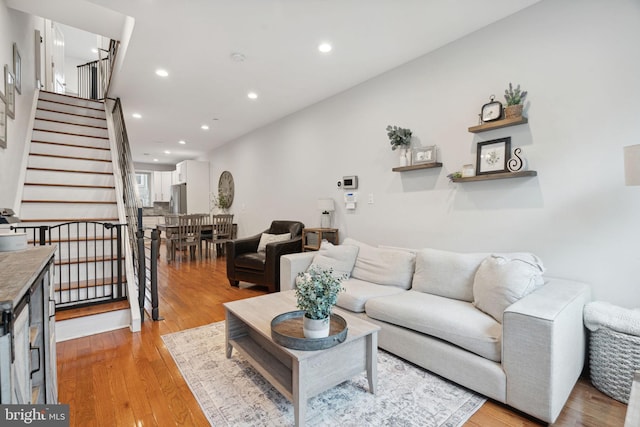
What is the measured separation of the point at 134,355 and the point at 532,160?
3.53 m

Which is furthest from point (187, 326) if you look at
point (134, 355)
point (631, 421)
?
point (631, 421)

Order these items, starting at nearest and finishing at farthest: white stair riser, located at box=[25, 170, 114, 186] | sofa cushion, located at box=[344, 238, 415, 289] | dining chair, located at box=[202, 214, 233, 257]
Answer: sofa cushion, located at box=[344, 238, 415, 289] < white stair riser, located at box=[25, 170, 114, 186] < dining chair, located at box=[202, 214, 233, 257]

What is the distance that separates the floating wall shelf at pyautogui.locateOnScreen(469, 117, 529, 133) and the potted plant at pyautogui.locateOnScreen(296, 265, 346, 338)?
192 centimetres

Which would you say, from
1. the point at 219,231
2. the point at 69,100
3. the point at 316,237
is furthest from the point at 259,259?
the point at 69,100

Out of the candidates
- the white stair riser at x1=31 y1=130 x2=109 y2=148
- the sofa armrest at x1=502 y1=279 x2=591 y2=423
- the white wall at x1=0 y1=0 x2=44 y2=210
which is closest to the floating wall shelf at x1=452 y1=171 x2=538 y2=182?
the sofa armrest at x1=502 y1=279 x2=591 y2=423

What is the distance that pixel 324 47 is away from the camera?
117 inches

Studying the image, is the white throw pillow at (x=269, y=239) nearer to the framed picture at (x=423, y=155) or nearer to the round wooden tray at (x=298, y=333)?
the framed picture at (x=423, y=155)

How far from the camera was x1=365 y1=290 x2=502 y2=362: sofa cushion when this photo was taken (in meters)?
1.86

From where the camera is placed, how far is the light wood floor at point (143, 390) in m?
1.69

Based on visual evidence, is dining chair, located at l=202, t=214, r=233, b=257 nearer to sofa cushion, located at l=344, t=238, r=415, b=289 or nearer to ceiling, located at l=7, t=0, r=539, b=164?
ceiling, located at l=7, t=0, r=539, b=164

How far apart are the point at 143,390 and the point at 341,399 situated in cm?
128

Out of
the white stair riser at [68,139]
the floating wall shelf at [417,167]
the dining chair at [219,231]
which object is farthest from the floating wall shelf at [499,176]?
the dining chair at [219,231]

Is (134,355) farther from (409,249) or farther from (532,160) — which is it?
(532,160)

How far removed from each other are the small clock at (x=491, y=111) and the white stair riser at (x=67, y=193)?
177 inches
